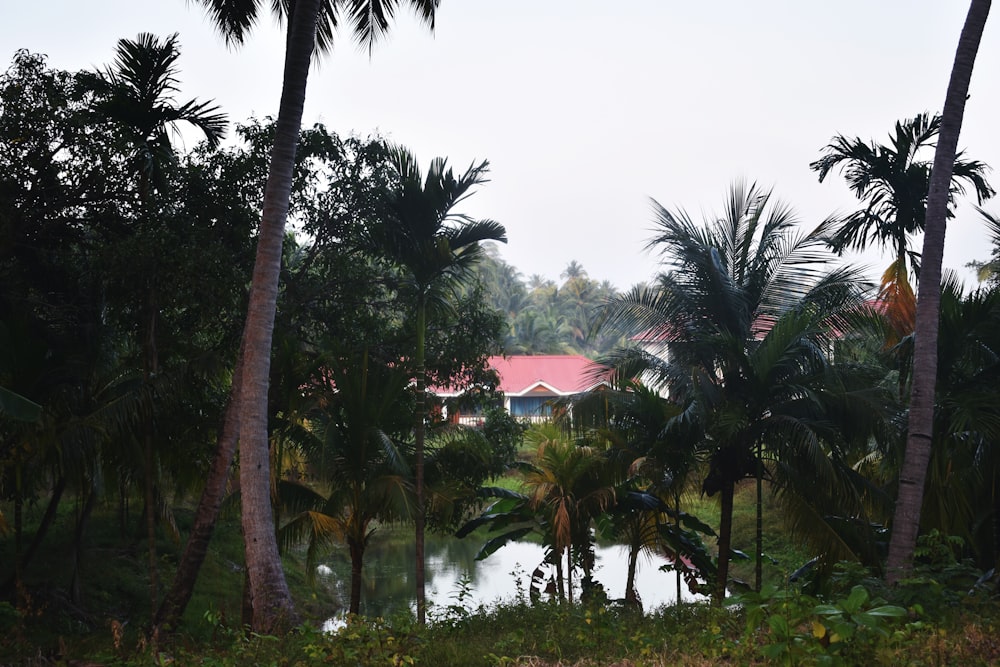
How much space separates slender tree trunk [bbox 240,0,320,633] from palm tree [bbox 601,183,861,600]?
18.0 ft

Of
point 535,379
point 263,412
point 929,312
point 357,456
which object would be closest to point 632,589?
point 357,456

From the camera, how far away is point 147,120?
442 inches

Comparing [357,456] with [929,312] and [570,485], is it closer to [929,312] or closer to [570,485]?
[570,485]

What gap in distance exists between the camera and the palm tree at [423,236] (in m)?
12.0

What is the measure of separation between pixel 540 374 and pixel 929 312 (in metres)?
31.8

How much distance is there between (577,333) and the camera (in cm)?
6725

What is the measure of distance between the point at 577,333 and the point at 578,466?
54644 millimetres

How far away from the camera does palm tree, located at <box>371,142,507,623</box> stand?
12023 mm

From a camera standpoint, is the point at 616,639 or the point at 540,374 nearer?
the point at 616,639

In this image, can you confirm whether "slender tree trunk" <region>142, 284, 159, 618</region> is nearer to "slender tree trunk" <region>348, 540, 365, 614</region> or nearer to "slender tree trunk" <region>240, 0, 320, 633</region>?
"slender tree trunk" <region>240, 0, 320, 633</region>

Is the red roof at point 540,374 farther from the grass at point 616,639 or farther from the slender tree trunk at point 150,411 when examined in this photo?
the grass at point 616,639

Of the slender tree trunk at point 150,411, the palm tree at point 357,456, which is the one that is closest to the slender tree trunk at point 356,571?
the palm tree at point 357,456

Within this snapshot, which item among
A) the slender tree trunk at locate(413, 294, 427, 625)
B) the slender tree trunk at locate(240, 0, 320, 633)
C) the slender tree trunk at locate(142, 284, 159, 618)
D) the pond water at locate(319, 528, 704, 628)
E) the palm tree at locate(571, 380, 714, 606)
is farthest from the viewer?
the pond water at locate(319, 528, 704, 628)

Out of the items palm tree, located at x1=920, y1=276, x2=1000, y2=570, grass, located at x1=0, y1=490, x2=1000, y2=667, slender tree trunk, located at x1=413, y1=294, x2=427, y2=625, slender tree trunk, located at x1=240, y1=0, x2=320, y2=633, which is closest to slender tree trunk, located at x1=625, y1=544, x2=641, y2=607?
grass, located at x1=0, y1=490, x2=1000, y2=667
